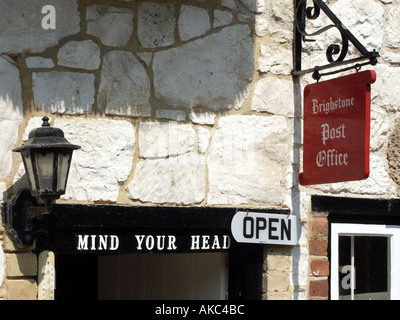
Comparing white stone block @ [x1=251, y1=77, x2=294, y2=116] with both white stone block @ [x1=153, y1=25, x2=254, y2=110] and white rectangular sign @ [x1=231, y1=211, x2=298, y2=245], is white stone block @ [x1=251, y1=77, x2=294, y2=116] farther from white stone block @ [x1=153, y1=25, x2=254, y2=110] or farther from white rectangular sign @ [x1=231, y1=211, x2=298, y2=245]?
white rectangular sign @ [x1=231, y1=211, x2=298, y2=245]

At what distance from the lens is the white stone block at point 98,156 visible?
4.89m

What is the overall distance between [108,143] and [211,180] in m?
0.70

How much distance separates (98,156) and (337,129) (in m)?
1.39

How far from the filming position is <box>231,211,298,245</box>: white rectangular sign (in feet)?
17.3

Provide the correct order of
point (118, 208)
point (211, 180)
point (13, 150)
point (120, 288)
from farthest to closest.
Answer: point (120, 288)
point (211, 180)
point (118, 208)
point (13, 150)

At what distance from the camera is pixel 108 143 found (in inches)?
196

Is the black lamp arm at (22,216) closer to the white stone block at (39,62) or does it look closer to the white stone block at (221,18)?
the white stone block at (39,62)

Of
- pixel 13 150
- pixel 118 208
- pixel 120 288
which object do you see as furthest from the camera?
pixel 120 288

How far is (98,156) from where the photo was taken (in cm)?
496

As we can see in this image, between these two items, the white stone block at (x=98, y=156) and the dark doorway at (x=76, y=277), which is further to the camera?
the dark doorway at (x=76, y=277)

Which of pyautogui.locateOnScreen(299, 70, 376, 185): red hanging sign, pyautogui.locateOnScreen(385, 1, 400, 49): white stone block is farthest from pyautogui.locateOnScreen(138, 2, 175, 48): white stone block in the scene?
pyautogui.locateOnScreen(385, 1, 400, 49): white stone block

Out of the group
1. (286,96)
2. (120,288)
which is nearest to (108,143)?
(286,96)

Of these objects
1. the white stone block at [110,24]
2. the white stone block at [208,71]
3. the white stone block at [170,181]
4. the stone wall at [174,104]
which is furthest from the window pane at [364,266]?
the white stone block at [110,24]
